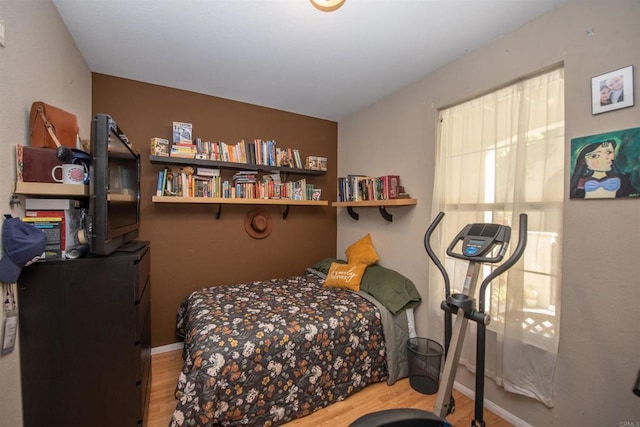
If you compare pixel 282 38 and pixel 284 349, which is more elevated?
pixel 282 38

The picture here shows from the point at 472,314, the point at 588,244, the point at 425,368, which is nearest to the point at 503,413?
the point at 425,368

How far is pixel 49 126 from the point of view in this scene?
1.35 metres

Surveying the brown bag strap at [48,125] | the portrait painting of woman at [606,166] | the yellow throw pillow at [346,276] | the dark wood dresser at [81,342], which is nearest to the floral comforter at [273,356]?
the yellow throw pillow at [346,276]

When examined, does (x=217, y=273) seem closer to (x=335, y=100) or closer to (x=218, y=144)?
(x=218, y=144)

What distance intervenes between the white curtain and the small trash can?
217 millimetres

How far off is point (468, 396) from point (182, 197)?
9.51 ft

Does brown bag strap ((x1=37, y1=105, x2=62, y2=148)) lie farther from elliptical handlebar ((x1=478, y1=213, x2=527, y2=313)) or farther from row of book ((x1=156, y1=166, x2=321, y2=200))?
elliptical handlebar ((x1=478, y1=213, x2=527, y2=313))

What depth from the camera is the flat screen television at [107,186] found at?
1.25 meters

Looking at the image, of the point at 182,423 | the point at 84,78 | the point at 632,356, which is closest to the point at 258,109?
the point at 84,78

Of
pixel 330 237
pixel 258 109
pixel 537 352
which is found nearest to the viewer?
pixel 537 352

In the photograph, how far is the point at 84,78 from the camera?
7.07 feet

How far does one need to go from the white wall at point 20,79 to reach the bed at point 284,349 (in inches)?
28.2

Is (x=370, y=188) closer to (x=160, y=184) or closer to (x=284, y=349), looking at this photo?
(x=284, y=349)

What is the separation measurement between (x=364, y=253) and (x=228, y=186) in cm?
160
